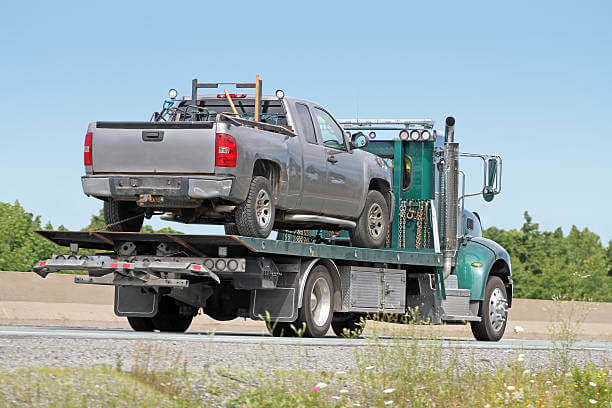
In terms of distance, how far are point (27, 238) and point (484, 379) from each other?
132 ft

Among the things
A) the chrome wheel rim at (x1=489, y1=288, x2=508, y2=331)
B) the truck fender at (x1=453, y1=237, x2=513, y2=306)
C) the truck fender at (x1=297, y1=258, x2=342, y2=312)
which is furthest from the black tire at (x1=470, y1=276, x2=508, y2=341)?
the truck fender at (x1=297, y1=258, x2=342, y2=312)

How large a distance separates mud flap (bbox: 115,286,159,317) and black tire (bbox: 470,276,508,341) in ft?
20.0

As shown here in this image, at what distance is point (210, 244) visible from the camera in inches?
531

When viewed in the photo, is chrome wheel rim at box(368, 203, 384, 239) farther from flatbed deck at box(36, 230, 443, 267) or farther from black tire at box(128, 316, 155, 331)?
black tire at box(128, 316, 155, 331)

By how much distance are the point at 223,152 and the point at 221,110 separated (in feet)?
7.70

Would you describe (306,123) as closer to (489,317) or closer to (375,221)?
(375,221)

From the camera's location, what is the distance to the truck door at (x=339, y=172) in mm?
15469

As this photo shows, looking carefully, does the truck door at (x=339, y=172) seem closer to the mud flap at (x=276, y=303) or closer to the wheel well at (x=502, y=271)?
the mud flap at (x=276, y=303)

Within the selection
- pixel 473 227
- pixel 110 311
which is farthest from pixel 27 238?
pixel 473 227

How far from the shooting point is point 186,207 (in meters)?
13.8

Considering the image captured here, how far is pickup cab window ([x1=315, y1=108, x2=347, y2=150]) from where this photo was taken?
51.4 feet

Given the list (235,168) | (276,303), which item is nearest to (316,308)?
(276,303)

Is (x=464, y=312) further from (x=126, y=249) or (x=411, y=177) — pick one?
(x=126, y=249)

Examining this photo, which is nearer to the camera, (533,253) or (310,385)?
(310,385)
